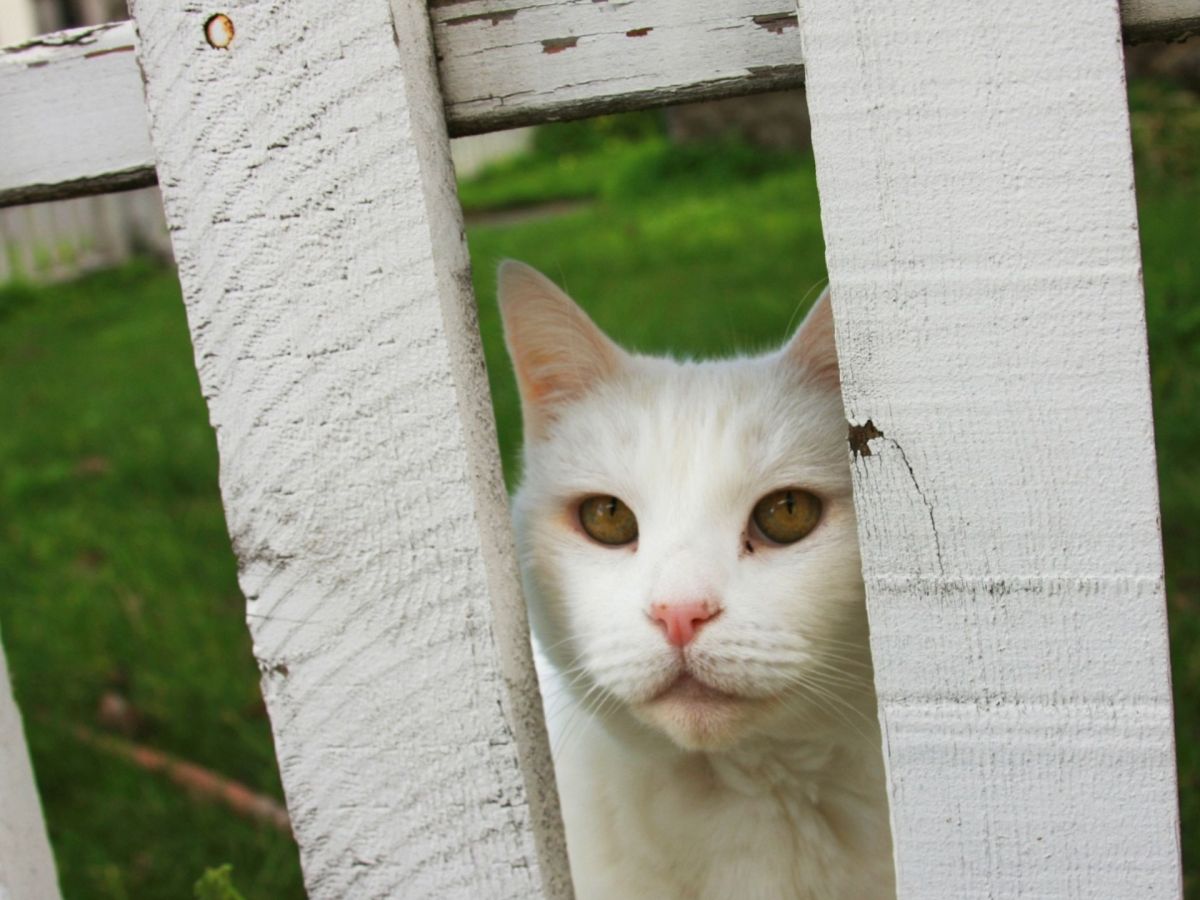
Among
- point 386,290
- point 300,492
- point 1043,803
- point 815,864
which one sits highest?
point 386,290

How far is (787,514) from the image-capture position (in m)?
1.46

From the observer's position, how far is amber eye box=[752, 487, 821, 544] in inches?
57.4

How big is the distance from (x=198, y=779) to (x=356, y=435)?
175 centimetres

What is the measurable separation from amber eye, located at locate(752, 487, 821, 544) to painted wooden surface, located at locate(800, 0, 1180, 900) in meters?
0.50

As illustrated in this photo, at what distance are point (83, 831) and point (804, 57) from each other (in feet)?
7.09

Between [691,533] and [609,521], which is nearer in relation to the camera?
[691,533]

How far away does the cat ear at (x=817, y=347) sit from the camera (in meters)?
1.51

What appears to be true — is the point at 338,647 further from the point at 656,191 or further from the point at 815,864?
the point at 656,191

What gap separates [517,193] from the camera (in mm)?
11367

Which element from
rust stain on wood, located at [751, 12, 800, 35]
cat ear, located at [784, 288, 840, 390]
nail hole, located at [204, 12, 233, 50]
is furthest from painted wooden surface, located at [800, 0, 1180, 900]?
cat ear, located at [784, 288, 840, 390]

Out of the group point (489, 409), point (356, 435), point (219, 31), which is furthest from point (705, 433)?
point (219, 31)

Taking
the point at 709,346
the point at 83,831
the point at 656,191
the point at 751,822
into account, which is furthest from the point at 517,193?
the point at 751,822

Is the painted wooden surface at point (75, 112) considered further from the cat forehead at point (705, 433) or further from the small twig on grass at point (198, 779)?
the small twig on grass at point (198, 779)

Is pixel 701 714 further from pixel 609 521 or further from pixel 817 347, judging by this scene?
pixel 817 347
